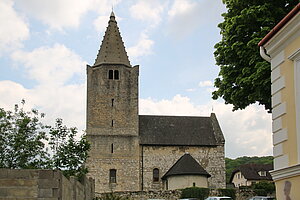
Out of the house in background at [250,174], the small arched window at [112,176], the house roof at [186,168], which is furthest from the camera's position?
the house in background at [250,174]

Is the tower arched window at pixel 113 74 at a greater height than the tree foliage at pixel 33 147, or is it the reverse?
the tower arched window at pixel 113 74

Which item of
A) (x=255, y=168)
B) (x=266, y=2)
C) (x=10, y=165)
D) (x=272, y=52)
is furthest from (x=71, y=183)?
(x=255, y=168)

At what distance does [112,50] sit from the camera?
5719 cm

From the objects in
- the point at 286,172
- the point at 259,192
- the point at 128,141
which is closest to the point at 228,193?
the point at 259,192

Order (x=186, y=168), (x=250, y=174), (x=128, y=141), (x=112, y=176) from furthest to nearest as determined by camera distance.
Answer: (x=250, y=174) < (x=128, y=141) < (x=112, y=176) < (x=186, y=168)

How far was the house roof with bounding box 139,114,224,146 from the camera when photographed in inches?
2230

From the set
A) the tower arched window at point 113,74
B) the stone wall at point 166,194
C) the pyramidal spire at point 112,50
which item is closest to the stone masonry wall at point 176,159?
the tower arched window at point 113,74

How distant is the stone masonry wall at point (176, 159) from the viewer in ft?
181

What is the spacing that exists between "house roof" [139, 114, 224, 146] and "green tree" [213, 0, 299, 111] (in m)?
37.6

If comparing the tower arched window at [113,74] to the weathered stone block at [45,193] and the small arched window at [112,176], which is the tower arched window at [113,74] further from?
the weathered stone block at [45,193]

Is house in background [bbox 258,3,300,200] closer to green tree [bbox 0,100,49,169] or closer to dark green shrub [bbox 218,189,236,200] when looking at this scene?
green tree [bbox 0,100,49,169]

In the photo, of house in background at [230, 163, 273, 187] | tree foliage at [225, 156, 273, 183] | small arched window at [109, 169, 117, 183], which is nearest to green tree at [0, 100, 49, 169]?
small arched window at [109, 169, 117, 183]

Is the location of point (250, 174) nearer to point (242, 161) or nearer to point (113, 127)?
point (242, 161)

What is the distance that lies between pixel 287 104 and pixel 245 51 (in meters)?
8.13
